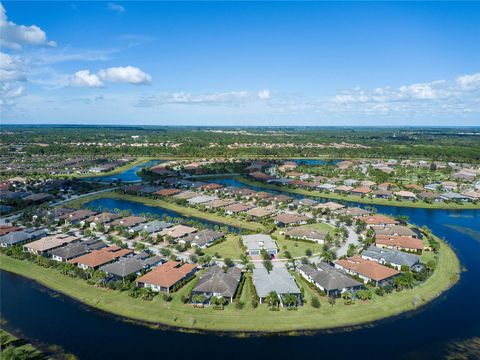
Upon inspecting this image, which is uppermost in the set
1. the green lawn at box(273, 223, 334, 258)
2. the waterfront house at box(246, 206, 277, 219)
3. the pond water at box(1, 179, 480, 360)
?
the waterfront house at box(246, 206, 277, 219)

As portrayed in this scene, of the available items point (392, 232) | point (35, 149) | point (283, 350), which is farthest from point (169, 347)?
point (35, 149)

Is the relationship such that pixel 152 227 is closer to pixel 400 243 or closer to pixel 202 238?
pixel 202 238

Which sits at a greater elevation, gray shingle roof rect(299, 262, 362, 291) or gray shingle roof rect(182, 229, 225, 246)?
gray shingle roof rect(182, 229, 225, 246)

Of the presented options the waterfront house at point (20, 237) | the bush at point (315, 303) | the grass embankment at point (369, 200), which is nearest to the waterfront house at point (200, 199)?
the grass embankment at point (369, 200)

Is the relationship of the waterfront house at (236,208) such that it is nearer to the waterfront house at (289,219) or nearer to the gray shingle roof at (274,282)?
the waterfront house at (289,219)

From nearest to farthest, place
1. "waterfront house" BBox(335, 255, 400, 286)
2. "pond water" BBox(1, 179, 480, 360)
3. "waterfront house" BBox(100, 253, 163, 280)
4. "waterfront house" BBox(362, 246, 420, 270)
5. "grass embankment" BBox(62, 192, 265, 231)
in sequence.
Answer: "pond water" BBox(1, 179, 480, 360), "waterfront house" BBox(335, 255, 400, 286), "waterfront house" BBox(100, 253, 163, 280), "waterfront house" BBox(362, 246, 420, 270), "grass embankment" BBox(62, 192, 265, 231)

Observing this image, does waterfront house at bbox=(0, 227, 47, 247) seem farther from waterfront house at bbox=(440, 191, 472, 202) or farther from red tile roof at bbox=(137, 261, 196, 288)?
waterfront house at bbox=(440, 191, 472, 202)

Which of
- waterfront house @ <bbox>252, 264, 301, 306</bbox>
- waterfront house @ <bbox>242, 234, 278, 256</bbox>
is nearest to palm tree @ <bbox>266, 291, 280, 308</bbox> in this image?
waterfront house @ <bbox>252, 264, 301, 306</bbox>
